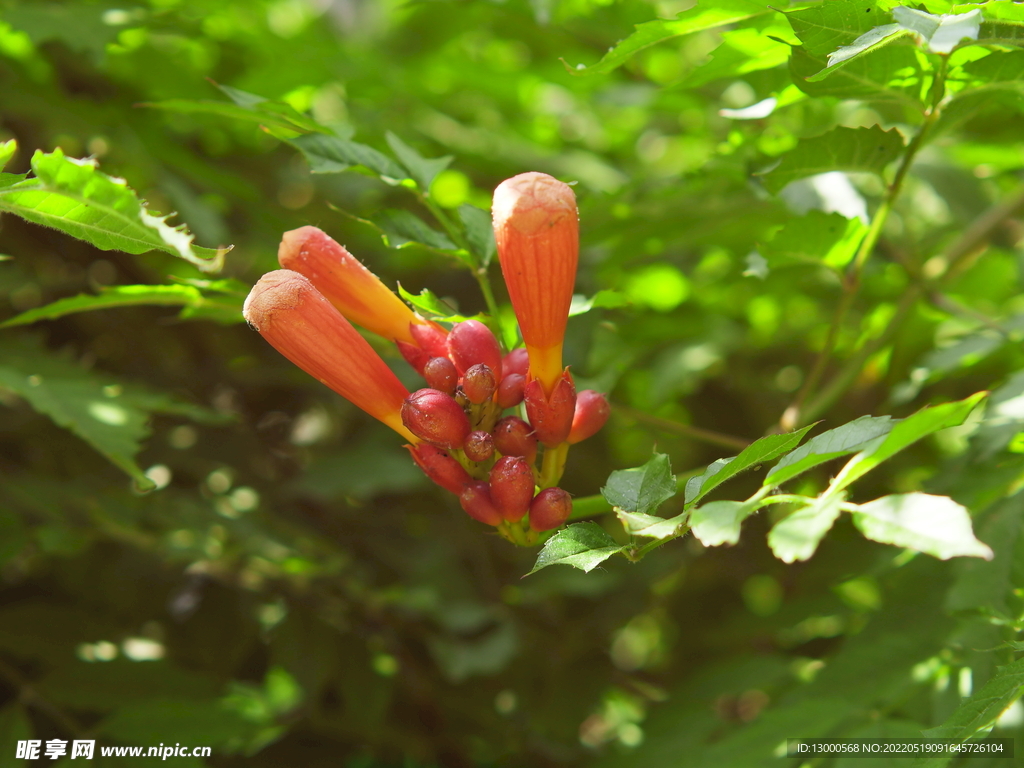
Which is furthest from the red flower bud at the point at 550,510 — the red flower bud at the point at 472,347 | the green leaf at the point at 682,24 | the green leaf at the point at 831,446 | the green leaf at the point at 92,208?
the green leaf at the point at 682,24

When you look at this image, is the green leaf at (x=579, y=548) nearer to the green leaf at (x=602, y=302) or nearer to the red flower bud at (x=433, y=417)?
the red flower bud at (x=433, y=417)

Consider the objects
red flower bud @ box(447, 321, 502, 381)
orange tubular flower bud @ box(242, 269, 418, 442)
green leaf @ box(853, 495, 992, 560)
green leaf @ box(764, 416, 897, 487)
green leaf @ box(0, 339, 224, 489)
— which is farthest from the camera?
green leaf @ box(0, 339, 224, 489)

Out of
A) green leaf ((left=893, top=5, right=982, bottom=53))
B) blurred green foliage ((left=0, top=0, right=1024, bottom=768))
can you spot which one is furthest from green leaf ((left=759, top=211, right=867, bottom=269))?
green leaf ((left=893, top=5, right=982, bottom=53))

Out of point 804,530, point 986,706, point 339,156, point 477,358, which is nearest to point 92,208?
point 339,156

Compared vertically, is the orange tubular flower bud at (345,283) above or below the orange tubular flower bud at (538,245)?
below

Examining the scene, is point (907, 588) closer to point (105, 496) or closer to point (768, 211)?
point (768, 211)

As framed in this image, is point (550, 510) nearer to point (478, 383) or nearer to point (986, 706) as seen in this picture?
point (478, 383)

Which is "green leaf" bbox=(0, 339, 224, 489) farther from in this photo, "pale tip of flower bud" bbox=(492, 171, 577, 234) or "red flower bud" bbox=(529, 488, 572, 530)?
"pale tip of flower bud" bbox=(492, 171, 577, 234)
